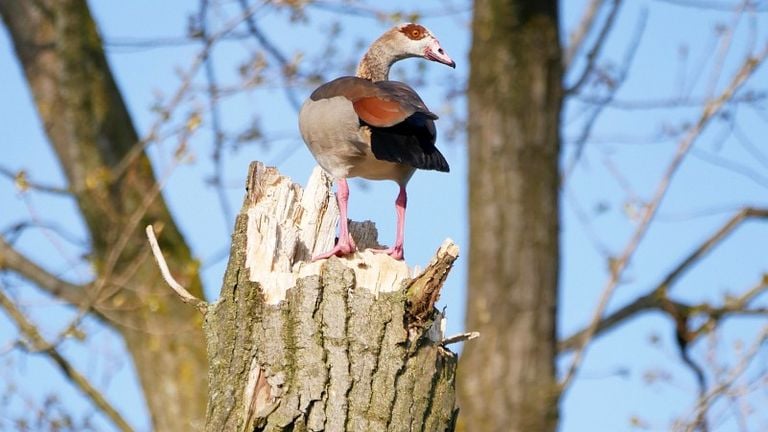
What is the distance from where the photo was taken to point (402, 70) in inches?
354

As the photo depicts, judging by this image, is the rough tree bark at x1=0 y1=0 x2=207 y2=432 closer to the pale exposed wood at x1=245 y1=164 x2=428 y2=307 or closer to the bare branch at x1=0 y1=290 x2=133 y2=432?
the bare branch at x1=0 y1=290 x2=133 y2=432

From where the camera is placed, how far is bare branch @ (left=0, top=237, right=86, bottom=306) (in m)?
8.45

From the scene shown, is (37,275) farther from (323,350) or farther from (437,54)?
(323,350)

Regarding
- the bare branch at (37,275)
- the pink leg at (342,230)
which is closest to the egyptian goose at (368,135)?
the pink leg at (342,230)

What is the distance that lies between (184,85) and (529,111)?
250 cm

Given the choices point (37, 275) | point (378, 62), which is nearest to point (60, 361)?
point (37, 275)

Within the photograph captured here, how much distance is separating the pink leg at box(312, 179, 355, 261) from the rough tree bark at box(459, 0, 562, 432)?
353 centimetres

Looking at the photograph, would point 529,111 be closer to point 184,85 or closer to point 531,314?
point 531,314

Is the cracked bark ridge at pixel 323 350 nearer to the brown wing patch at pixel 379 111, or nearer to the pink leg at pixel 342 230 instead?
the pink leg at pixel 342 230

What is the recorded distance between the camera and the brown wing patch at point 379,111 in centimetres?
418

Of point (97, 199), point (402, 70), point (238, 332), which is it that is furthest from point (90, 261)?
point (238, 332)

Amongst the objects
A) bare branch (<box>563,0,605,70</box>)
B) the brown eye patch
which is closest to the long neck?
the brown eye patch

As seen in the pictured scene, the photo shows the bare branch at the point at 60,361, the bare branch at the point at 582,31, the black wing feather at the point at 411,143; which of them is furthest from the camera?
Answer: the bare branch at the point at 582,31

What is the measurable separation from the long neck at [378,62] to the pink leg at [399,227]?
0.91m
